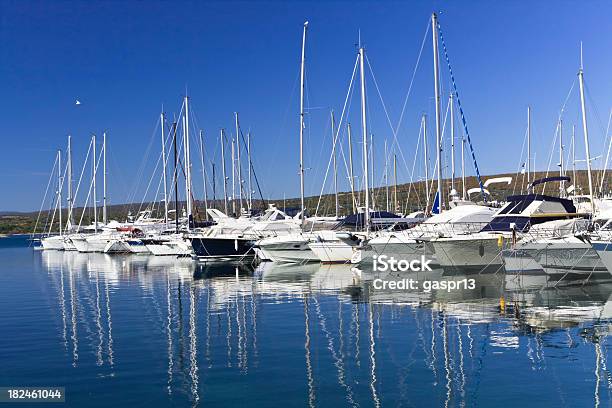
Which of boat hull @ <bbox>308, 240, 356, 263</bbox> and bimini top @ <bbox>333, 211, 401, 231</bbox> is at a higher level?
bimini top @ <bbox>333, 211, 401, 231</bbox>

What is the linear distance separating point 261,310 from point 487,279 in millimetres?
12041

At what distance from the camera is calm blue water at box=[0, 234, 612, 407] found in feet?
38.0

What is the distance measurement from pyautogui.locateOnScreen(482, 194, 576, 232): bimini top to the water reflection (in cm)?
294

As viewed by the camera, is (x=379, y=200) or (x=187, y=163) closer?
(x=187, y=163)

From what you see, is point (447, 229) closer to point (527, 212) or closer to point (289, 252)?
point (527, 212)

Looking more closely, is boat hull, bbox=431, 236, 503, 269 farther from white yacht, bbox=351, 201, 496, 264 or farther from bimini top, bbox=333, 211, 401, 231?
bimini top, bbox=333, 211, 401, 231

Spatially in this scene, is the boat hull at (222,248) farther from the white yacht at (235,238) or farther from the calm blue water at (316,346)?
the calm blue water at (316,346)

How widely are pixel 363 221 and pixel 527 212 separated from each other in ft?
35.3

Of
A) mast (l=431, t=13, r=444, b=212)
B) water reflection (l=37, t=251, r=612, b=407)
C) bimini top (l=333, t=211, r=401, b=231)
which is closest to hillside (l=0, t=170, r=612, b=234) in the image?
bimini top (l=333, t=211, r=401, b=231)

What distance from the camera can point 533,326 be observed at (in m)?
17.5

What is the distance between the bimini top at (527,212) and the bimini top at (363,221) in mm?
7199

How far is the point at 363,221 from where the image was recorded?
39.9 meters

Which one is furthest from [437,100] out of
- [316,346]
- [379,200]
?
[379,200]

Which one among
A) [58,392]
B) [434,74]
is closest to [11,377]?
[58,392]
